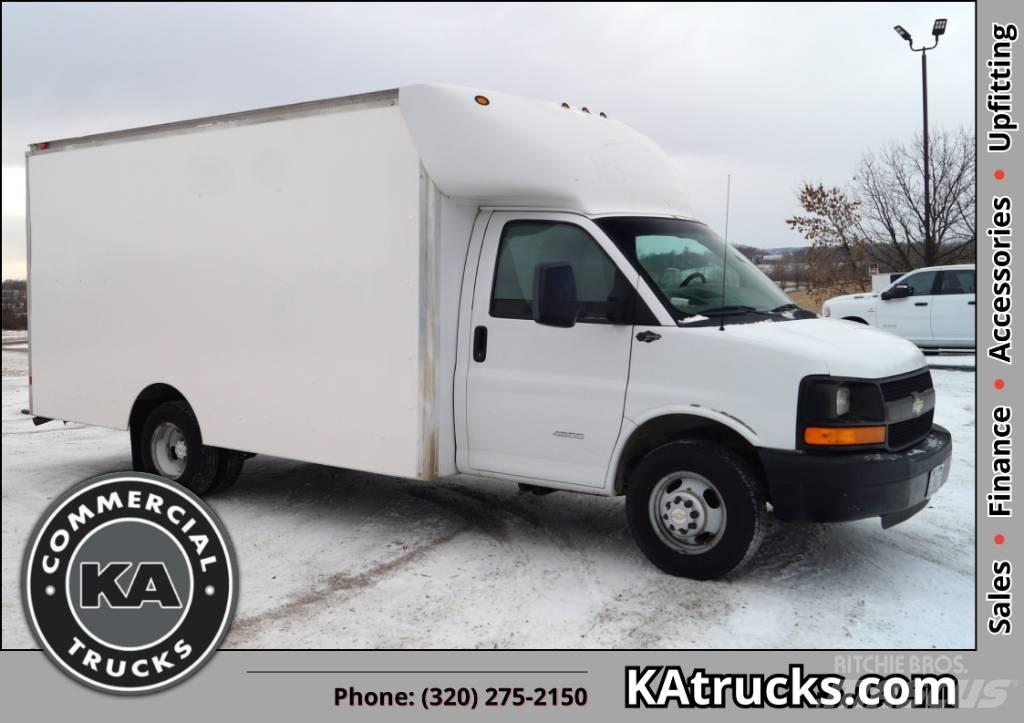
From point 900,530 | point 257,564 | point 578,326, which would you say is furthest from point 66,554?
point 900,530

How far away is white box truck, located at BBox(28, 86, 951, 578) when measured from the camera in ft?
19.4

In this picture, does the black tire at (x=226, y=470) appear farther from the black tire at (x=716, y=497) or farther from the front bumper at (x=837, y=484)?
the front bumper at (x=837, y=484)

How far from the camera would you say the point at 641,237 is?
660 cm

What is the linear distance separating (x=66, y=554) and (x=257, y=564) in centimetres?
230


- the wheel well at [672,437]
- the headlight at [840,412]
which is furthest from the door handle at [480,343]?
the headlight at [840,412]

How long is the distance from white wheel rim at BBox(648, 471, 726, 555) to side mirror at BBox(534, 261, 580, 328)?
1204 mm

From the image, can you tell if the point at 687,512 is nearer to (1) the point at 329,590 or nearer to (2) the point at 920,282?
(1) the point at 329,590

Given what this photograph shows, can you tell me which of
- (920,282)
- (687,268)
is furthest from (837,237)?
(687,268)

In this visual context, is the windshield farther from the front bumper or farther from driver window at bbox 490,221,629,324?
the front bumper

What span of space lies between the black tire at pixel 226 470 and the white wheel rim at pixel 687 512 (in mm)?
3885

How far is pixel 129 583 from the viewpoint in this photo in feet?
14.7

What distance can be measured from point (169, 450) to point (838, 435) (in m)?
5.63

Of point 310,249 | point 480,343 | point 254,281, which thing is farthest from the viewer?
point 254,281

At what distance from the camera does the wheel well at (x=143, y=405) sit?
28.0 feet
